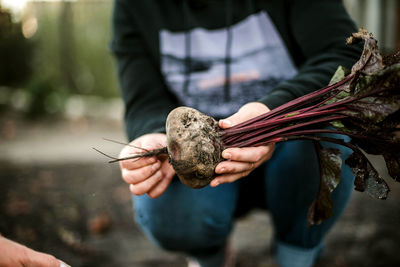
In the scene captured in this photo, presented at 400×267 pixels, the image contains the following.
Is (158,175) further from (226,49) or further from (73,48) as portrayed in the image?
(73,48)

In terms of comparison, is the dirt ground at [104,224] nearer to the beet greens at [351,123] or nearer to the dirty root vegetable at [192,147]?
the dirty root vegetable at [192,147]

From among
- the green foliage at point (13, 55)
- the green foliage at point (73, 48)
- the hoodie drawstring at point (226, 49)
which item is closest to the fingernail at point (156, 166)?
the hoodie drawstring at point (226, 49)

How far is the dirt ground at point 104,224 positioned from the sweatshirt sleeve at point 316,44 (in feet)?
3.23

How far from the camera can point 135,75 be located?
1.78 metres

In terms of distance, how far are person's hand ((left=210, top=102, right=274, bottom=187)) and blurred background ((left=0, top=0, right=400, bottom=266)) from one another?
0.57m

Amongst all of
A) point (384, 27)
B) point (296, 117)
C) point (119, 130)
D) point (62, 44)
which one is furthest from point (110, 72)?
point (296, 117)

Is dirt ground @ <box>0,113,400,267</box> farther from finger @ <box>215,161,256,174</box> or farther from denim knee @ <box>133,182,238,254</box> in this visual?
finger @ <box>215,161,256,174</box>

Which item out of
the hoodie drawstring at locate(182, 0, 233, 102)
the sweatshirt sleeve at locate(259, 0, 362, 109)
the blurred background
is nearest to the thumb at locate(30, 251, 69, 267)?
the sweatshirt sleeve at locate(259, 0, 362, 109)

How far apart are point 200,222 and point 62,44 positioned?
302 inches

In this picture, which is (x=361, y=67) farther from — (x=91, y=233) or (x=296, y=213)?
(x=91, y=233)

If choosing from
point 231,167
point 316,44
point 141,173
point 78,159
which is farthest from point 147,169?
point 78,159

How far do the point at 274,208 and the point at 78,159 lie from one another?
3.30 m

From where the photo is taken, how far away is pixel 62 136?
17.8 feet

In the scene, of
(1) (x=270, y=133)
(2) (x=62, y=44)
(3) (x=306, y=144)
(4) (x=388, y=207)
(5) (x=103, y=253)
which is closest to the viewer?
(1) (x=270, y=133)
